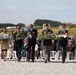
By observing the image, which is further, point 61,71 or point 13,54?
point 13,54

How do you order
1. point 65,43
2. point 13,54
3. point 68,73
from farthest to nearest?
point 13,54, point 65,43, point 68,73

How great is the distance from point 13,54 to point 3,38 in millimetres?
4384

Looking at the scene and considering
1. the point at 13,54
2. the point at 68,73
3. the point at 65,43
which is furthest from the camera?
the point at 13,54

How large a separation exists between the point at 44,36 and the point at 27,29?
1181mm

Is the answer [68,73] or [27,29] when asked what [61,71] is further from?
[27,29]

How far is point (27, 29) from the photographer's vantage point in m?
20.2

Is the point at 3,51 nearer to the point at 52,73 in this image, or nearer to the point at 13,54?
the point at 13,54

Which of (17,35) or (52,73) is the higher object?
(17,35)

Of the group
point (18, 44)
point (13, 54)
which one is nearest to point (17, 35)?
point (18, 44)

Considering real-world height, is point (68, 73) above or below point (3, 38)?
below

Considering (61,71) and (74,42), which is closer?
(61,71)

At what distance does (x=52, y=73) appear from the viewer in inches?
556

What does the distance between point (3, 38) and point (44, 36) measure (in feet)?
6.54

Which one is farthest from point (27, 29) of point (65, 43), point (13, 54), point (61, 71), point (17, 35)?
point (61, 71)
